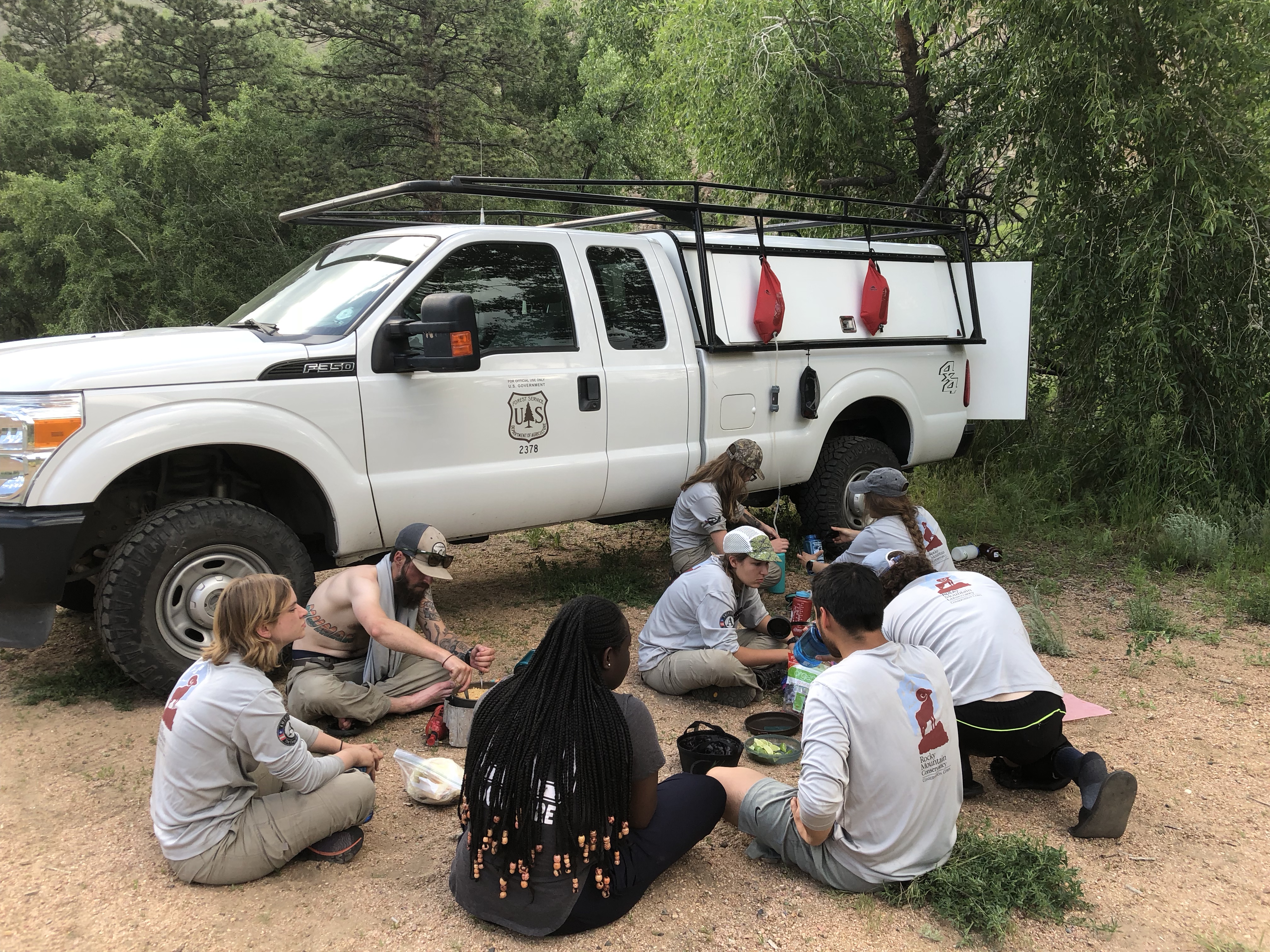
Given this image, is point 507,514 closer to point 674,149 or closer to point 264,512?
point 264,512

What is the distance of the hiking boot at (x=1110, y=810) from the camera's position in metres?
3.48

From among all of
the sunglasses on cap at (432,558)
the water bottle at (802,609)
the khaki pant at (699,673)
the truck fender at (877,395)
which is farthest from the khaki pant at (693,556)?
the sunglasses on cap at (432,558)

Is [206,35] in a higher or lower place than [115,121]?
higher

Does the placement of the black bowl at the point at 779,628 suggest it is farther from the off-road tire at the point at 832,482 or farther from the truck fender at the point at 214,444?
the truck fender at the point at 214,444

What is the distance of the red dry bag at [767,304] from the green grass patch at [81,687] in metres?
4.05

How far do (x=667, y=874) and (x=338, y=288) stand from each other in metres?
3.39

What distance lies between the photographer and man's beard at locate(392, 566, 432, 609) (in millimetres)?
4363

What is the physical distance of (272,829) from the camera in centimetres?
321

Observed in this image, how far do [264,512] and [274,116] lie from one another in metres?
15.7

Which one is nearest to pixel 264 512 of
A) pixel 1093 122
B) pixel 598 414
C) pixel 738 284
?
pixel 598 414

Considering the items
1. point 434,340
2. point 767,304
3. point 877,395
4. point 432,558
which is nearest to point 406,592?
point 432,558

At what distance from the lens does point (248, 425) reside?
4.47 m

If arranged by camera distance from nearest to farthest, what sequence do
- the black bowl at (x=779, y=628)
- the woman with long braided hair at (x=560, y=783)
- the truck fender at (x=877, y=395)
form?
the woman with long braided hair at (x=560, y=783) → the black bowl at (x=779, y=628) → the truck fender at (x=877, y=395)

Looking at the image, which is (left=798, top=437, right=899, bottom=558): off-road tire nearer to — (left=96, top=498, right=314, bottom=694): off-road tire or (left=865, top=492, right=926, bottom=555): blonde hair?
(left=865, top=492, right=926, bottom=555): blonde hair
